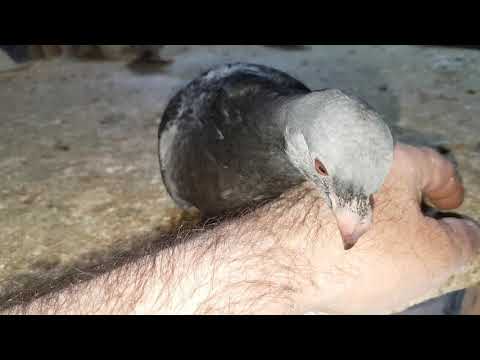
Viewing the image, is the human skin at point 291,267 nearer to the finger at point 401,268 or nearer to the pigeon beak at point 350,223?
the finger at point 401,268

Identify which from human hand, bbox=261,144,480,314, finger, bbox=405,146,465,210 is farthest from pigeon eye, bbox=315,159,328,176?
finger, bbox=405,146,465,210

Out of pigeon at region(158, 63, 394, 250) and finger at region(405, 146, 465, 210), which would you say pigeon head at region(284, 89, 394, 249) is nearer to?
pigeon at region(158, 63, 394, 250)

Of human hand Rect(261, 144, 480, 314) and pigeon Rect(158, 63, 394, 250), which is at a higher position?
pigeon Rect(158, 63, 394, 250)

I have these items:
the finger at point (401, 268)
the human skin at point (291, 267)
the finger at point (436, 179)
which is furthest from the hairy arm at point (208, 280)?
the finger at point (436, 179)

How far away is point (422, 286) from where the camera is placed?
5.60ft

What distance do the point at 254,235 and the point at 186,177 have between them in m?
0.53

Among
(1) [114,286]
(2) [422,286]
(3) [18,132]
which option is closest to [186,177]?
(1) [114,286]

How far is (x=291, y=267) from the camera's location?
1.57 m

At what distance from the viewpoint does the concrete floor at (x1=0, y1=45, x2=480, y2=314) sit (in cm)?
228

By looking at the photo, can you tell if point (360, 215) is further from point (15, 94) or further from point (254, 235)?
point (15, 94)

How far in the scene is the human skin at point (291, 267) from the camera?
4.73 feet

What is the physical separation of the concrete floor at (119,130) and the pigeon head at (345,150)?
64 centimetres

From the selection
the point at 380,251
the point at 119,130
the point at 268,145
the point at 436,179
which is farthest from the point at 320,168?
the point at 119,130

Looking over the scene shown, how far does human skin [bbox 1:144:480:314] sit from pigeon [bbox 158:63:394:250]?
0.15 m
